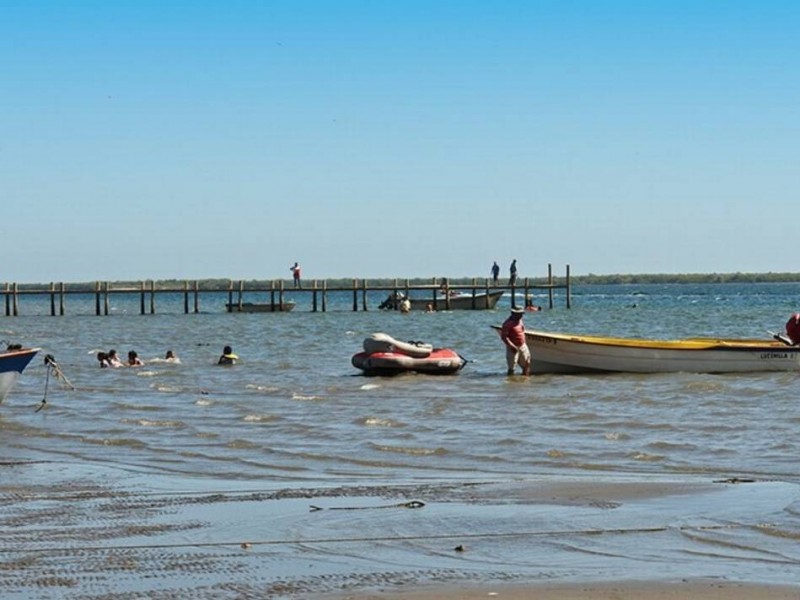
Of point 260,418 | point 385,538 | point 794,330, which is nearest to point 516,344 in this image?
point 794,330

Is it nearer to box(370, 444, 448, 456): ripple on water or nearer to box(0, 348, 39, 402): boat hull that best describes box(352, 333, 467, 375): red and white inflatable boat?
box(0, 348, 39, 402): boat hull

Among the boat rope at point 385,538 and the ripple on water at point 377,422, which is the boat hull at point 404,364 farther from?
the boat rope at point 385,538

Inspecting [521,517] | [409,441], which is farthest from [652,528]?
[409,441]

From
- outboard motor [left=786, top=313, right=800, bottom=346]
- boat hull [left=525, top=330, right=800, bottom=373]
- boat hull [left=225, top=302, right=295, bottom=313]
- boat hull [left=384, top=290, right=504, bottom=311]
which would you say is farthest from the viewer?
boat hull [left=225, top=302, right=295, bottom=313]

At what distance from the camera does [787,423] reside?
19141 millimetres

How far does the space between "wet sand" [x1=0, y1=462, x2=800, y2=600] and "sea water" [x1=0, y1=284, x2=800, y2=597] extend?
3 cm

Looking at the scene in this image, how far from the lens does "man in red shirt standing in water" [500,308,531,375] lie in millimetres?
27875

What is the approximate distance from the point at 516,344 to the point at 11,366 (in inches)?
436

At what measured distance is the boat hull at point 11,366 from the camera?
67.7 ft

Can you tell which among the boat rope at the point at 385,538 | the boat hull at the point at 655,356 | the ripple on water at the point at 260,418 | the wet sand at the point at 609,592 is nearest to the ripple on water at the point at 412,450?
the ripple on water at the point at 260,418

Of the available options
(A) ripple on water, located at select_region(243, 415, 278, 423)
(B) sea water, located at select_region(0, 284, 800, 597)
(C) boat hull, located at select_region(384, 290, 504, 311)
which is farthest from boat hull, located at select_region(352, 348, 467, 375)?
(C) boat hull, located at select_region(384, 290, 504, 311)

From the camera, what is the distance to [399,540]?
9.88 meters

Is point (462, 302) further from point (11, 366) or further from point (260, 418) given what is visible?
point (11, 366)

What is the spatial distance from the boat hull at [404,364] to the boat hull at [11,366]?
979cm
